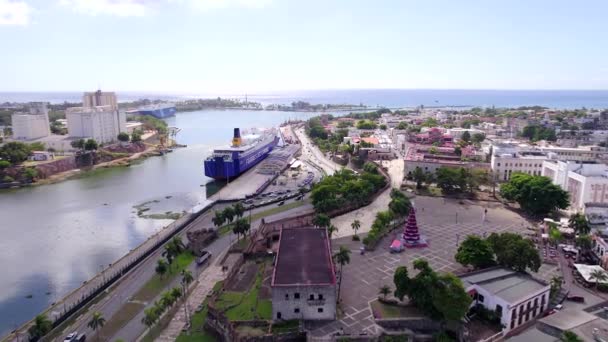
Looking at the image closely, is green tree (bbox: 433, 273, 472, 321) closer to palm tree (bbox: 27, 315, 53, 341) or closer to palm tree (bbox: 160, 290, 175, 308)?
palm tree (bbox: 160, 290, 175, 308)

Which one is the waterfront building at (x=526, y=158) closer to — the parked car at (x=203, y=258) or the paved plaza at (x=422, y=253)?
the paved plaza at (x=422, y=253)

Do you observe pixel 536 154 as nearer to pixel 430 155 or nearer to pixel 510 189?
pixel 430 155

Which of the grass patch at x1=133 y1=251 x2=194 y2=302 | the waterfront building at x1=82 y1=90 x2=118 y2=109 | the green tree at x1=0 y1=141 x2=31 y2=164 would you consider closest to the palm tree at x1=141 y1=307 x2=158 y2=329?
the grass patch at x1=133 y1=251 x2=194 y2=302

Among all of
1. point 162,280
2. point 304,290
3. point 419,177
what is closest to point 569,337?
point 304,290

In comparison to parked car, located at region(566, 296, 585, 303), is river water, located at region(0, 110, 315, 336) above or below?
below

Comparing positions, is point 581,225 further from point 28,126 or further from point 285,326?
point 28,126

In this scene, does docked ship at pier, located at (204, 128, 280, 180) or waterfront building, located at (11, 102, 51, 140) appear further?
waterfront building, located at (11, 102, 51, 140)
